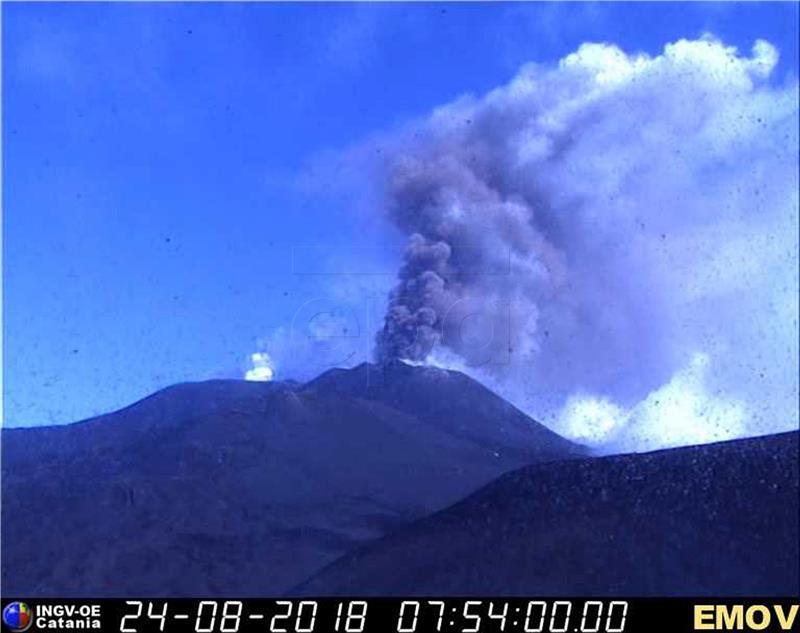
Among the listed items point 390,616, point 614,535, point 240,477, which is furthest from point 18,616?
point 240,477

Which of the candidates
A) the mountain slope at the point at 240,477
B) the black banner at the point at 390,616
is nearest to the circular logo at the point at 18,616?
the black banner at the point at 390,616

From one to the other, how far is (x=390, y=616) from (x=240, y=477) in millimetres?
18553

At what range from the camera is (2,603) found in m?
12.9

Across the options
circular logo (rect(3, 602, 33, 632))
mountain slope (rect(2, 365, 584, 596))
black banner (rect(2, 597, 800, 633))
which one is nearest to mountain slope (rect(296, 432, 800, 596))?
black banner (rect(2, 597, 800, 633))

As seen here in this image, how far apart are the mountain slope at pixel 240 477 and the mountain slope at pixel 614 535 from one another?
5.68 metres

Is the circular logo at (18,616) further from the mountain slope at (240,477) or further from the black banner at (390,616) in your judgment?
the mountain slope at (240,477)

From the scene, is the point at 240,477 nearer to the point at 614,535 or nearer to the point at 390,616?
the point at 614,535

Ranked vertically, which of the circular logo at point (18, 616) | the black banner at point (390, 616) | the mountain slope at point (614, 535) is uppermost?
the mountain slope at point (614, 535)

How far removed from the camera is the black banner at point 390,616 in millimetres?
11766

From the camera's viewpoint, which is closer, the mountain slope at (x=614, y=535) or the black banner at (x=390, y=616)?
the black banner at (x=390, y=616)

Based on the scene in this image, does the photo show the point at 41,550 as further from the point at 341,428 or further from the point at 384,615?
the point at 384,615

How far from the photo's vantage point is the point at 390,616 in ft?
40.1

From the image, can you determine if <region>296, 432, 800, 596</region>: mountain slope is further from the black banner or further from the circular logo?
the circular logo

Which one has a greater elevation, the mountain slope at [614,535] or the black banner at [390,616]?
the mountain slope at [614,535]
